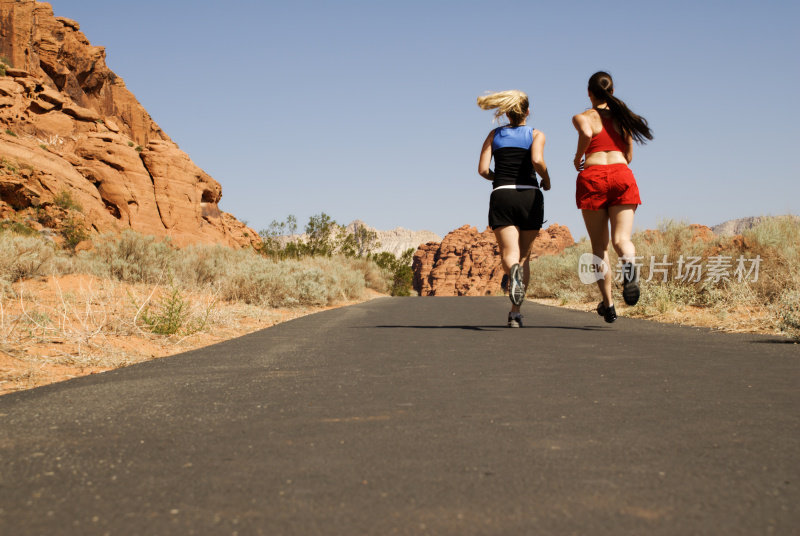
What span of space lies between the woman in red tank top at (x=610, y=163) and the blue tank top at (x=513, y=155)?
36.1 inches

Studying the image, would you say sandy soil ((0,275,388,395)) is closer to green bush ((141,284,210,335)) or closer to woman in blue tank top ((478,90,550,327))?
green bush ((141,284,210,335))

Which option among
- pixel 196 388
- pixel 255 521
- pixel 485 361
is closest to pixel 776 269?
pixel 485 361

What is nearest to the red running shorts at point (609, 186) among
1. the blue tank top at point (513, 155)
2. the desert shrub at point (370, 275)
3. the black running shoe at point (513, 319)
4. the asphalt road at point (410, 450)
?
the blue tank top at point (513, 155)

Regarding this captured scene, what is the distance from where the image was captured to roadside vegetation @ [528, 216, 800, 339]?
10945mm

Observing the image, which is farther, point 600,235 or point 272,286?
point 272,286

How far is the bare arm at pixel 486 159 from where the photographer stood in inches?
337

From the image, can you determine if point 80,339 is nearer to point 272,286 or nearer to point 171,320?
point 171,320

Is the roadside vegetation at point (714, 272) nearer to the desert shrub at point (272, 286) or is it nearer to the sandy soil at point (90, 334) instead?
the sandy soil at point (90, 334)

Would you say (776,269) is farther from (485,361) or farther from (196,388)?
(196,388)

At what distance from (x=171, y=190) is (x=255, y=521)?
144ft

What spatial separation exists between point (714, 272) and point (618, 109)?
24.9 feet

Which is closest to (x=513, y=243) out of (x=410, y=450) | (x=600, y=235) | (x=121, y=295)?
(x=600, y=235)

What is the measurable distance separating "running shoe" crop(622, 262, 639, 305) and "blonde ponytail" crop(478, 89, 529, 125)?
2.54 meters

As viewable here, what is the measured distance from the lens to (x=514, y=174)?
27.8 ft
